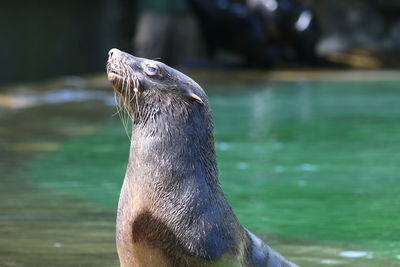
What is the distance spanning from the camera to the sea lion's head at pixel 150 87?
4031 mm

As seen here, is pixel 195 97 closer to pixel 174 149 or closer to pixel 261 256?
pixel 174 149

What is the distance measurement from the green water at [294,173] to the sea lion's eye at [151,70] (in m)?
1.34

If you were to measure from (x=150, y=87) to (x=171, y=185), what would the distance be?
46cm

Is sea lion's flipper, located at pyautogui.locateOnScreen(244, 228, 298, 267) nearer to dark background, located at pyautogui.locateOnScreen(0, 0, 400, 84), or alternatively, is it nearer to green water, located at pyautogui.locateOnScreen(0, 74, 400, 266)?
green water, located at pyautogui.locateOnScreen(0, 74, 400, 266)

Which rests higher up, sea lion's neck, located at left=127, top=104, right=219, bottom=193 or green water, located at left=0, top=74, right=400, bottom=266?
sea lion's neck, located at left=127, top=104, right=219, bottom=193

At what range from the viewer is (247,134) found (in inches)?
432

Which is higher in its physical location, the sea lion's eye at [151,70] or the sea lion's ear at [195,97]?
the sea lion's eye at [151,70]

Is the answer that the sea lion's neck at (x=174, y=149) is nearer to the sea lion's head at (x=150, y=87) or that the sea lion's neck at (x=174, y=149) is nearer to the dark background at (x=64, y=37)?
the sea lion's head at (x=150, y=87)

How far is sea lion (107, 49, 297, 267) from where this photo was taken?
3762mm

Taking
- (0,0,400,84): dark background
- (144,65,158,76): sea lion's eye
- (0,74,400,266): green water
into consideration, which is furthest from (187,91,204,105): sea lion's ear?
(0,0,400,84): dark background

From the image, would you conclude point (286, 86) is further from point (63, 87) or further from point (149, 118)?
point (149, 118)

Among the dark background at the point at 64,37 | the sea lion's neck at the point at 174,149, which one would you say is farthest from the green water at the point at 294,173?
the dark background at the point at 64,37

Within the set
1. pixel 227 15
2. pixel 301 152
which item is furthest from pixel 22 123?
pixel 227 15

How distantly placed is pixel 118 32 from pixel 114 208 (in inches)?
574
